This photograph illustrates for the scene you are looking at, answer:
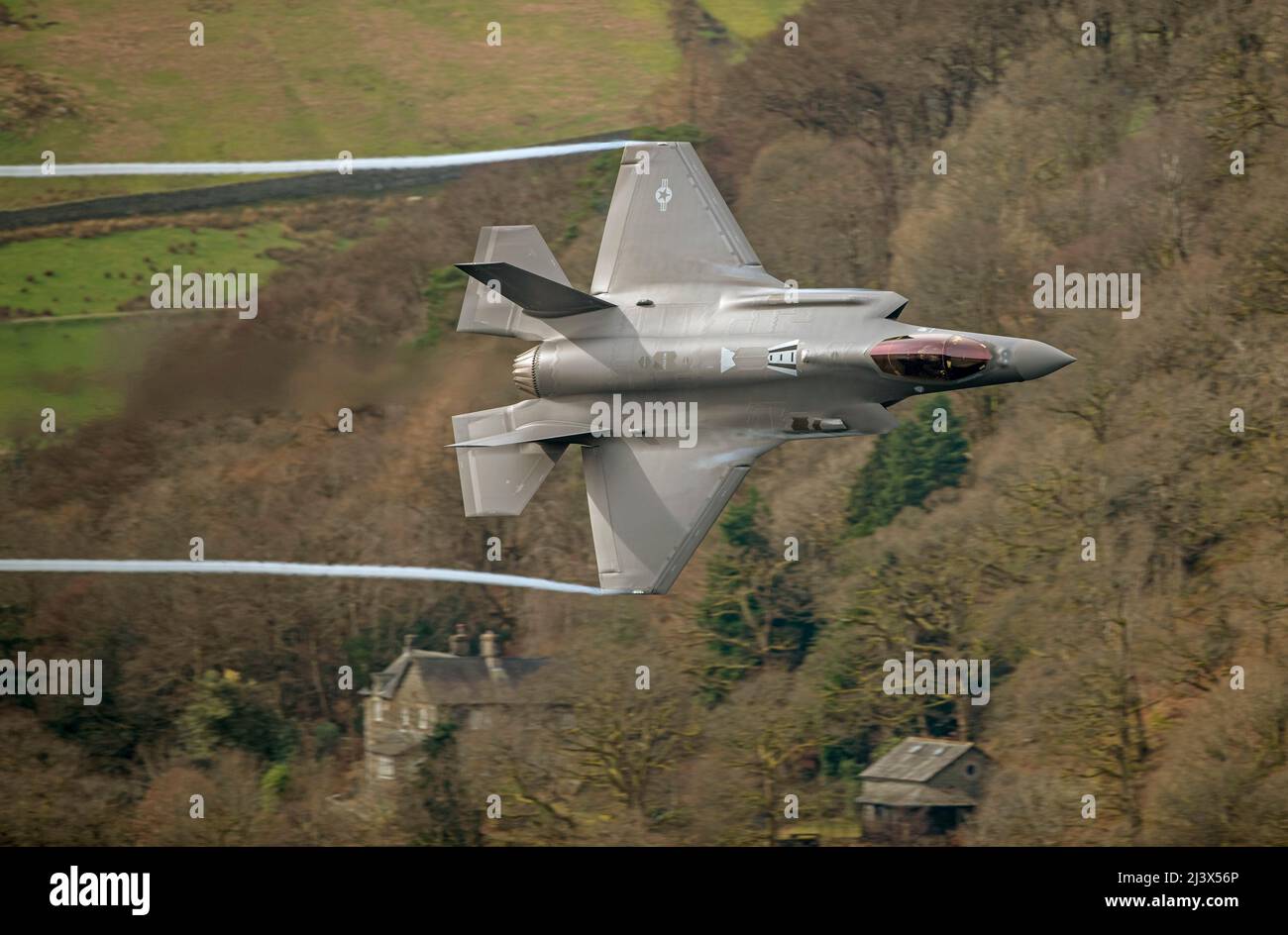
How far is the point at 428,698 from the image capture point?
4778 centimetres

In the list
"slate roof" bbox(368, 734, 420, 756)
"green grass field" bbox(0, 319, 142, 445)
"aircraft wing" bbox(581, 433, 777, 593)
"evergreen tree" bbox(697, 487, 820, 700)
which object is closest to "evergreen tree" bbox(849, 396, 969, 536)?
"evergreen tree" bbox(697, 487, 820, 700)

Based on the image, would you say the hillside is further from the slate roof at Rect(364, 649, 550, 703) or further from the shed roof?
the shed roof

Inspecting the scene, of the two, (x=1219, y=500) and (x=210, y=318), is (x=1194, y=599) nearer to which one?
(x=1219, y=500)

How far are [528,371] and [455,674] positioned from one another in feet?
76.3

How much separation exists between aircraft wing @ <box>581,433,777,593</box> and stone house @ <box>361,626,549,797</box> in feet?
71.3

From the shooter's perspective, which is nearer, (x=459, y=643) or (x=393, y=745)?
(x=393, y=745)

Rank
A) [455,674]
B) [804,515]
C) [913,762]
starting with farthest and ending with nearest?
[804,515] < [913,762] < [455,674]

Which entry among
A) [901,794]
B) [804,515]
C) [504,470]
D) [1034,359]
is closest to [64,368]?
[804,515]

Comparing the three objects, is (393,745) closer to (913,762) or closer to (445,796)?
(445,796)

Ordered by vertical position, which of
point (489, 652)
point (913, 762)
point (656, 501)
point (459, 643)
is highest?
point (656, 501)

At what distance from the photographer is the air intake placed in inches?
1020

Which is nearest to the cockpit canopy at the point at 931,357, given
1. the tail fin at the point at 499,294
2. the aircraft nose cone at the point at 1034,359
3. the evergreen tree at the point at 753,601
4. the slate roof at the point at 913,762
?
the aircraft nose cone at the point at 1034,359

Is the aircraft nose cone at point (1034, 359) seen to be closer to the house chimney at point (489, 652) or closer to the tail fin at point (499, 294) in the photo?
the tail fin at point (499, 294)

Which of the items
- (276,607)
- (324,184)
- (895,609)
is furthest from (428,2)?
(895,609)
